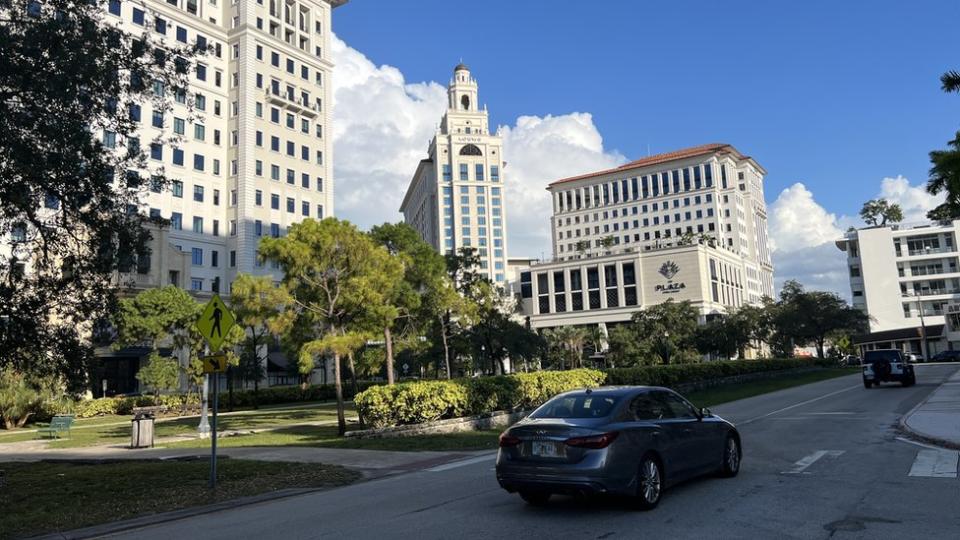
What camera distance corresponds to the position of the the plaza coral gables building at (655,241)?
362 feet

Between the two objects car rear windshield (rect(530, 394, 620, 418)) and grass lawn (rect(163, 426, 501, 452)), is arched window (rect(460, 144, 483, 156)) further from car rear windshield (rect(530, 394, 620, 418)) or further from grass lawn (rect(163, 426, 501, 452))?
car rear windshield (rect(530, 394, 620, 418))

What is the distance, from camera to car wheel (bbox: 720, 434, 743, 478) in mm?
9562

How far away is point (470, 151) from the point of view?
160m

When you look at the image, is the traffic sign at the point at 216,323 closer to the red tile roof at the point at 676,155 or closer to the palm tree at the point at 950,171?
the palm tree at the point at 950,171

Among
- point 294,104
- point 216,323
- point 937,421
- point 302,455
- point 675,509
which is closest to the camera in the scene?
point 675,509

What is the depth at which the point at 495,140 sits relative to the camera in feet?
536

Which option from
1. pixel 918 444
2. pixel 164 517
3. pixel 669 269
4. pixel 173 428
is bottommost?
pixel 173 428

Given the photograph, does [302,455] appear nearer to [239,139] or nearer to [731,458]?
[731,458]

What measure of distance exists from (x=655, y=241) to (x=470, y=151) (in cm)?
5199

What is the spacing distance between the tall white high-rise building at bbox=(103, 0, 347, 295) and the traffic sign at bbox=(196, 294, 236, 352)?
2021 inches

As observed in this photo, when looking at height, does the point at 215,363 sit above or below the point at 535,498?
above

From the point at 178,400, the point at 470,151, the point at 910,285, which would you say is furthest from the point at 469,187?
the point at 178,400

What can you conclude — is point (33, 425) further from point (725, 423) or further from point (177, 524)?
point (725, 423)

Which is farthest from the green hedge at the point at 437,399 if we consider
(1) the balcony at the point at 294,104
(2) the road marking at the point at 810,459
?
(1) the balcony at the point at 294,104
